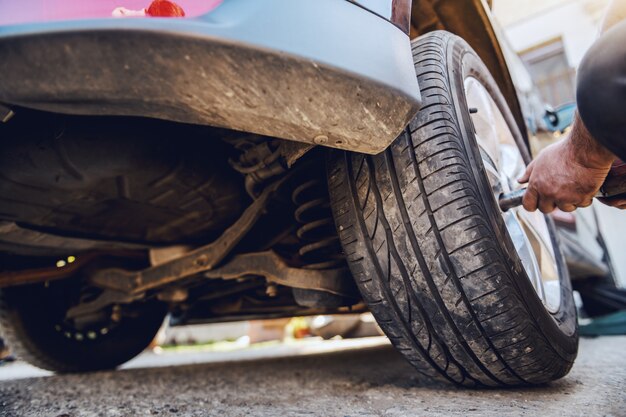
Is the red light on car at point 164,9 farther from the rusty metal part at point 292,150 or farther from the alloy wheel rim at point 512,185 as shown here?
the alloy wheel rim at point 512,185

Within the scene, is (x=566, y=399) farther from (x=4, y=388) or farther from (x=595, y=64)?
(x=4, y=388)

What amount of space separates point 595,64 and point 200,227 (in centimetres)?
124

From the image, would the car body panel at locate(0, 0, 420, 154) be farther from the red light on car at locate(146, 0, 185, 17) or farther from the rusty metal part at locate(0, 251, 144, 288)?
the rusty metal part at locate(0, 251, 144, 288)

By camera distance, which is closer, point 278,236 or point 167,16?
point 167,16

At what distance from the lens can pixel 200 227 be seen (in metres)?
1.55

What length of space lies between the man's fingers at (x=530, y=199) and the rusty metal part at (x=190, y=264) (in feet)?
1.97

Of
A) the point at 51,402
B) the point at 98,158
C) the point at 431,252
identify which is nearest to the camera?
the point at 431,252

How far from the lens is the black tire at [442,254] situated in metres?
0.96

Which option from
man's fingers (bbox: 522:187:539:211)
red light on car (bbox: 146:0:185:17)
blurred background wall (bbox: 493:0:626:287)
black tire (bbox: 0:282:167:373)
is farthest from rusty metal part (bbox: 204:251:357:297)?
blurred background wall (bbox: 493:0:626:287)

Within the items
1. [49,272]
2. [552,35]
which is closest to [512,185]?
[49,272]

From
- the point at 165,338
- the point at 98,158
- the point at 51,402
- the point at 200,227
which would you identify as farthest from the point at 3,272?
the point at 165,338

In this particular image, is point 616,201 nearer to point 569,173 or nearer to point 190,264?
point 569,173

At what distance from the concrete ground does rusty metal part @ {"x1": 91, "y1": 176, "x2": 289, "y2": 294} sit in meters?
0.36

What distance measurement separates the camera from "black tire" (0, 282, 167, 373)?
1.95 m
